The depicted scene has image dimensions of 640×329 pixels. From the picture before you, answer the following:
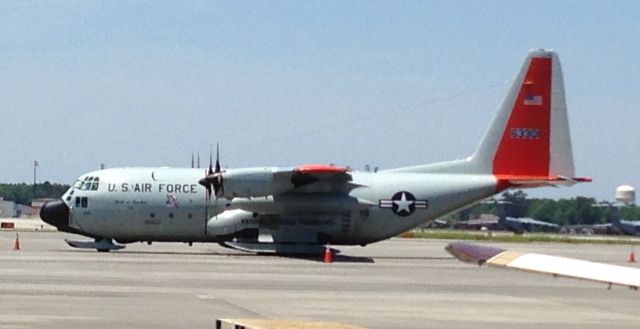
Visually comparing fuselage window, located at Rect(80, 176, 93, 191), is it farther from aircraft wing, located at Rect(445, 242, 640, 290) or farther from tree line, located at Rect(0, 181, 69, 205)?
tree line, located at Rect(0, 181, 69, 205)

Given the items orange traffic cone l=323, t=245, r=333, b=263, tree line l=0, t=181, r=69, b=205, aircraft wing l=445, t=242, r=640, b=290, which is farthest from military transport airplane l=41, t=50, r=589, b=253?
tree line l=0, t=181, r=69, b=205

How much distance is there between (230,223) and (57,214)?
5808mm

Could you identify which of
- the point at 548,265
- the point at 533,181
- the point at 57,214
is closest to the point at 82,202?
the point at 57,214

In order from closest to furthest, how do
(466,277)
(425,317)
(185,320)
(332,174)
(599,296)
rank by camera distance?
(185,320)
(425,317)
(599,296)
(466,277)
(332,174)

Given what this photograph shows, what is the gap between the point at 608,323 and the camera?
22.0 metres

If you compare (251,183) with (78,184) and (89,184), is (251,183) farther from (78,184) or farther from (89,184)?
(78,184)

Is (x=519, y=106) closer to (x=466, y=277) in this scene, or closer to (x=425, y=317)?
(x=466, y=277)

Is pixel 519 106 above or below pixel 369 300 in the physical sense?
above

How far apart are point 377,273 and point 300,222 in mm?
8551

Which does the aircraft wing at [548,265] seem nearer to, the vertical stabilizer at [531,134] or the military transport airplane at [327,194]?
the military transport airplane at [327,194]

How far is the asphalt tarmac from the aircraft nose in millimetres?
1843

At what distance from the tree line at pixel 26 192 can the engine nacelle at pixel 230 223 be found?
13569 centimetres

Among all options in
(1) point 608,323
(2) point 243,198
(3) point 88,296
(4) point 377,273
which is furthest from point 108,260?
(1) point 608,323

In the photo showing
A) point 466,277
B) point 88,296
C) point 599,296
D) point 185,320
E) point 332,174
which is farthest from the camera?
point 332,174
